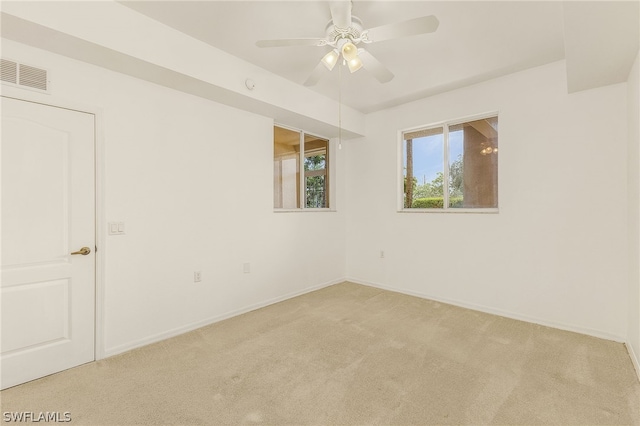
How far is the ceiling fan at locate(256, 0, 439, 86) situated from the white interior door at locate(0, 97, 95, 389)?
1766 mm

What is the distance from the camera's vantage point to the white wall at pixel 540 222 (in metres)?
2.85

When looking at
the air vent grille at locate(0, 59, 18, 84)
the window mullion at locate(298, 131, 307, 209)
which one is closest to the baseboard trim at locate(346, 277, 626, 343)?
the window mullion at locate(298, 131, 307, 209)

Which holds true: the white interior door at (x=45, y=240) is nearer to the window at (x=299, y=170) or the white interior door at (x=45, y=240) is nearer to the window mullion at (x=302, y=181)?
the window at (x=299, y=170)

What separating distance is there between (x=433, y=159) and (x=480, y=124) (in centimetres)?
73

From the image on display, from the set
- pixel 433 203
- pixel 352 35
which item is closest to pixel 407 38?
pixel 352 35

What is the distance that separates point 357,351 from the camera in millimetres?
2648

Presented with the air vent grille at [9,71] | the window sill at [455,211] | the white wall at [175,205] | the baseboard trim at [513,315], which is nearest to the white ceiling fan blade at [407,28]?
the white wall at [175,205]

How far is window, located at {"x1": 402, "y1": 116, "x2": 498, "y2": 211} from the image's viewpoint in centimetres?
371

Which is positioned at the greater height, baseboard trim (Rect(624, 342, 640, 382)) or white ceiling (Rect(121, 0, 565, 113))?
white ceiling (Rect(121, 0, 565, 113))

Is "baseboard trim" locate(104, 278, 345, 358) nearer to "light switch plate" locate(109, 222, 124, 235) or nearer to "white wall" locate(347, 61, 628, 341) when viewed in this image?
"light switch plate" locate(109, 222, 124, 235)

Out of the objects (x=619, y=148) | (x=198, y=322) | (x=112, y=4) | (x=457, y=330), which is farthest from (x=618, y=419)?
(x=112, y=4)

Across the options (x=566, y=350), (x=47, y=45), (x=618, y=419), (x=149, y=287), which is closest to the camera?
(x=618, y=419)

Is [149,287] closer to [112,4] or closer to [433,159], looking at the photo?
[112,4]

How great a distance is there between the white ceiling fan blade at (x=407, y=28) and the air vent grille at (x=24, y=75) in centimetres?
250
